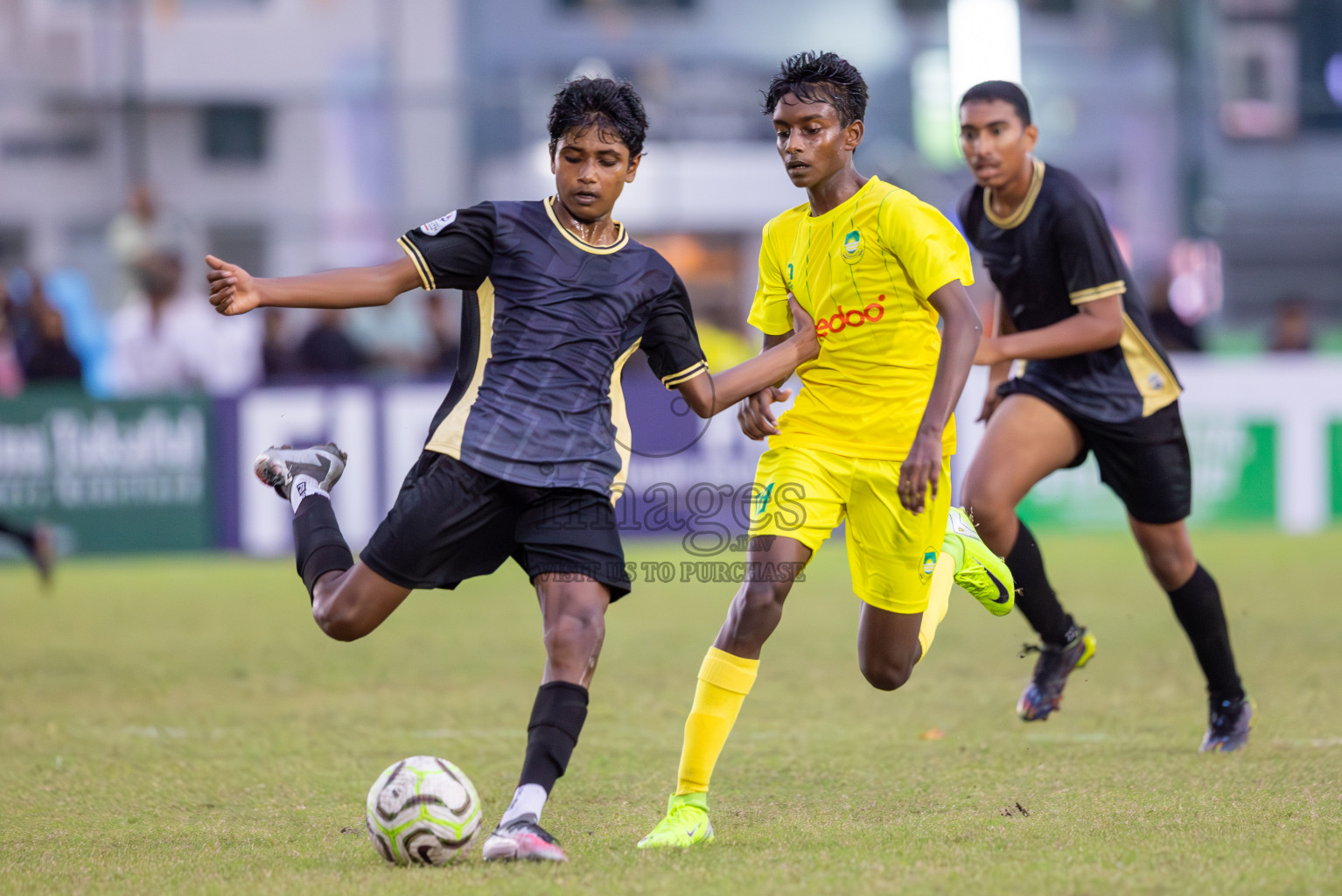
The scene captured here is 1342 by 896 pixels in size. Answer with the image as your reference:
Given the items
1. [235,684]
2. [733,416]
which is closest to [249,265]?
[733,416]

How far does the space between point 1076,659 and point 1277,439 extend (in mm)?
7618

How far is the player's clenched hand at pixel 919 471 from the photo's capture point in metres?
4.25

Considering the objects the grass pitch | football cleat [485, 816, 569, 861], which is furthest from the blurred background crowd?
football cleat [485, 816, 569, 861]

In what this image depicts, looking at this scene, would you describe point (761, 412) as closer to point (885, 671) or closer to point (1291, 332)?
point (885, 671)

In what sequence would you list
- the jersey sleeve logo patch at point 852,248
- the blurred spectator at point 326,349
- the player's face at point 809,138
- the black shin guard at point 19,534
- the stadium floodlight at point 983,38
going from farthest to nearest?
the stadium floodlight at point 983,38
the blurred spectator at point 326,349
the black shin guard at point 19,534
the jersey sleeve logo patch at point 852,248
the player's face at point 809,138

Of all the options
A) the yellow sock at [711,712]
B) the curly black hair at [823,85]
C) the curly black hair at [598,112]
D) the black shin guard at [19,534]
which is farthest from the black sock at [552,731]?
the black shin guard at [19,534]

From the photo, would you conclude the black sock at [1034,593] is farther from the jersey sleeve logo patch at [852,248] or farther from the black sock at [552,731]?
the black sock at [552,731]

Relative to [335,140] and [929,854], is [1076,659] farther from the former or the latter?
[335,140]

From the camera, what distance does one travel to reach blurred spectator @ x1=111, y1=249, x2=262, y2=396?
12555mm

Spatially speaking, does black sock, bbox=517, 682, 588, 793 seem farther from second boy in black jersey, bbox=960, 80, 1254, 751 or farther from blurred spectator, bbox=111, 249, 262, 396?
blurred spectator, bbox=111, 249, 262, 396

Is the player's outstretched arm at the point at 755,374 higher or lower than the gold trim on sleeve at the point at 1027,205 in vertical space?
lower

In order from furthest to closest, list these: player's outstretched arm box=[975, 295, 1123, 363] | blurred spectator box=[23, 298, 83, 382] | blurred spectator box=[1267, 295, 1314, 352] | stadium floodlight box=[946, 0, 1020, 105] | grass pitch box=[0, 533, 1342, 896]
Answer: stadium floodlight box=[946, 0, 1020, 105] < blurred spectator box=[1267, 295, 1314, 352] < blurred spectator box=[23, 298, 83, 382] < player's outstretched arm box=[975, 295, 1123, 363] < grass pitch box=[0, 533, 1342, 896]

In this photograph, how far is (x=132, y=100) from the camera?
53.0 feet

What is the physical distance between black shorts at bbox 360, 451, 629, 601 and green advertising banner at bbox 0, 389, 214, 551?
8.25 metres
